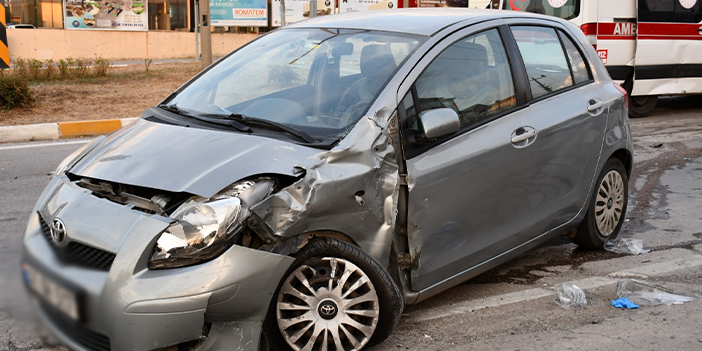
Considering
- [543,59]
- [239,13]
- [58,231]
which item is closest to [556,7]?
[543,59]

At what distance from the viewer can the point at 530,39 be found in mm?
4445

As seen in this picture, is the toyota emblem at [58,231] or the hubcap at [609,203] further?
the hubcap at [609,203]

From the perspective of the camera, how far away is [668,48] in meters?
11.0

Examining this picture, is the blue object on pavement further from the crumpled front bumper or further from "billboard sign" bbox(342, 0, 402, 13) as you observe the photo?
"billboard sign" bbox(342, 0, 402, 13)

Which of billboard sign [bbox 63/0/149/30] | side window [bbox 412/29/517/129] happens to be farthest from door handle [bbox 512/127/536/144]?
billboard sign [bbox 63/0/149/30]

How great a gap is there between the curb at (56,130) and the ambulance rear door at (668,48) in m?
7.29

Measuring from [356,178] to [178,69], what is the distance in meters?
15.1

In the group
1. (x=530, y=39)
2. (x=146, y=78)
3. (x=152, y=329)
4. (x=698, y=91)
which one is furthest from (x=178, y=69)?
(x=152, y=329)

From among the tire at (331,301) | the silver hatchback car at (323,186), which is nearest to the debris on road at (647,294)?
the silver hatchback car at (323,186)

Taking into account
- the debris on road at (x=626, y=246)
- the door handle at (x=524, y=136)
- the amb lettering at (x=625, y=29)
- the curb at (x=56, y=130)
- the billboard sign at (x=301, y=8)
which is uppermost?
the billboard sign at (x=301, y=8)

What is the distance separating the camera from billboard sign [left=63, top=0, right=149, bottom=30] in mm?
21516

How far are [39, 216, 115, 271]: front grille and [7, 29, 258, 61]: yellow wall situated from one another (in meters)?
18.6

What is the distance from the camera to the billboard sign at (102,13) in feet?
70.6

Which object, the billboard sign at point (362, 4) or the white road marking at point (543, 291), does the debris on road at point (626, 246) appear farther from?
the billboard sign at point (362, 4)
